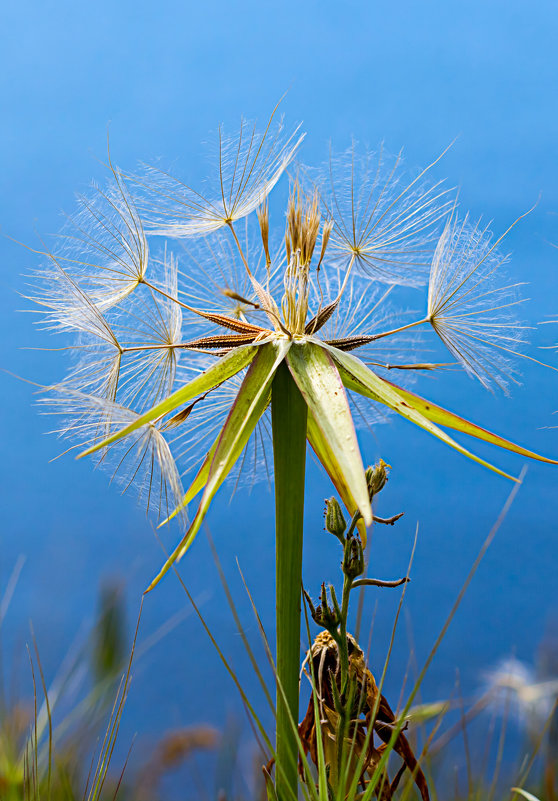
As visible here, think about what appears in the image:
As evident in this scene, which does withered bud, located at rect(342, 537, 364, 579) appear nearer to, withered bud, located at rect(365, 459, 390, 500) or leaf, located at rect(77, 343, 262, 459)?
withered bud, located at rect(365, 459, 390, 500)

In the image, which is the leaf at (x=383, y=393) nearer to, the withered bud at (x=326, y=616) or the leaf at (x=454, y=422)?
→ the leaf at (x=454, y=422)

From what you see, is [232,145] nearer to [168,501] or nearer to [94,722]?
[168,501]

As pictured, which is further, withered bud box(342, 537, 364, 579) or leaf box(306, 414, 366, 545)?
leaf box(306, 414, 366, 545)

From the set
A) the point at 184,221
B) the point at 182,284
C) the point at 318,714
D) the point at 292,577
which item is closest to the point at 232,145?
the point at 184,221

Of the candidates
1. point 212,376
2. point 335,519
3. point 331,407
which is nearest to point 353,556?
point 335,519

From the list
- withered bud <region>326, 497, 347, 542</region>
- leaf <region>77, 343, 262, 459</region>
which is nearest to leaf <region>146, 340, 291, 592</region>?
leaf <region>77, 343, 262, 459</region>

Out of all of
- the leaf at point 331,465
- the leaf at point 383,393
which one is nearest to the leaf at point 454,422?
the leaf at point 383,393

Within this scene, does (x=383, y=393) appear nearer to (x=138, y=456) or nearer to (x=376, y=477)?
(x=376, y=477)
